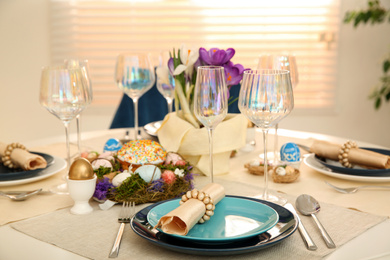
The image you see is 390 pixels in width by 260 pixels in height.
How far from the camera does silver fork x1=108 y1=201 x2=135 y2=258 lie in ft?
2.67

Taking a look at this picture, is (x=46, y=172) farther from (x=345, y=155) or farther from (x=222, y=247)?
(x=345, y=155)

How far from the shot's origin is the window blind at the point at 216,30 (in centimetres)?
367

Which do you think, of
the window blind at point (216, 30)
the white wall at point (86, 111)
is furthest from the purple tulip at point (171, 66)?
the white wall at point (86, 111)

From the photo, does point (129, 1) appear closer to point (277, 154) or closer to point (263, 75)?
point (277, 154)

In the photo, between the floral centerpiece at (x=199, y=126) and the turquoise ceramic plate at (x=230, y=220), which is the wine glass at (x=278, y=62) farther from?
the turquoise ceramic plate at (x=230, y=220)

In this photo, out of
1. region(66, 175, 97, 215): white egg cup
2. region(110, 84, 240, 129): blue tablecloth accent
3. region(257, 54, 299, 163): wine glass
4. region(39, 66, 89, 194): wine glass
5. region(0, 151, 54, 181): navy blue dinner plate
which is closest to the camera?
region(66, 175, 97, 215): white egg cup

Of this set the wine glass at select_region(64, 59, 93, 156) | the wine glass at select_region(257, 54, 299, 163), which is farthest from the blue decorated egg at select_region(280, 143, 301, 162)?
the wine glass at select_region(64, 59, 93, 156)

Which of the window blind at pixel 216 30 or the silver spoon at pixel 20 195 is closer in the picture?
the silver spoon at pixel 20 195

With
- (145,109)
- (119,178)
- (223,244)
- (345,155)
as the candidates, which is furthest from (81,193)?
(145,109)

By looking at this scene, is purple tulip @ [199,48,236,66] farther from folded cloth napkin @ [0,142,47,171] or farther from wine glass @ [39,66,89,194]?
folded cloth napkin @ [0,142,47,171]

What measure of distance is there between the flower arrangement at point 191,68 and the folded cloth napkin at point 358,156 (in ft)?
0.97

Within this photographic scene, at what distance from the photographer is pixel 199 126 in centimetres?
137

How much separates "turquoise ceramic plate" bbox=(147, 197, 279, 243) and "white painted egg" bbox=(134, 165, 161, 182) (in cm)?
14

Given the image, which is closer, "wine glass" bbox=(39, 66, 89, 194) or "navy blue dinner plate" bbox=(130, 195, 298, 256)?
"navy blue dinner plate" bbox=(130, 195, 298, 256)
